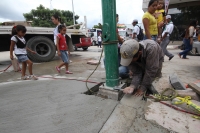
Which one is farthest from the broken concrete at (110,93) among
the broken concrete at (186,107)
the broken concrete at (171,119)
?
the broken concrete at (186,107)

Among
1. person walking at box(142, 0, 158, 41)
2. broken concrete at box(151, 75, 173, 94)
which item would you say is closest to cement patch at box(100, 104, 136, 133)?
broken concrete at box(151, 75, 173, 94)

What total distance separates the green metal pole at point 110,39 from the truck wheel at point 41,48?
4.15 m

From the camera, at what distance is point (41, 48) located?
532 centimetres

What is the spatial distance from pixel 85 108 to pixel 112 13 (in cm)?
128

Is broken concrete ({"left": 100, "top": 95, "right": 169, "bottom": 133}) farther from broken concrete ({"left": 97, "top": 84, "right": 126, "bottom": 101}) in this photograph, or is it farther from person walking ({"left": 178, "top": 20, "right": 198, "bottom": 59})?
person walking ({"left": 178, "top": 20, "right": 198, "bottom": 59})

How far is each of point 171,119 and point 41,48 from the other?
520 centimetres

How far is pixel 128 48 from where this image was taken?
1.58 metres

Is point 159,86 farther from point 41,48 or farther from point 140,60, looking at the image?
point 41,48

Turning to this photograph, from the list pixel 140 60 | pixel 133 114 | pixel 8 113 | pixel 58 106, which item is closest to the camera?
pixel 133 114

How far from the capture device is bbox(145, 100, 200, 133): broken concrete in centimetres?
123

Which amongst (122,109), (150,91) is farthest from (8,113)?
(150,91)

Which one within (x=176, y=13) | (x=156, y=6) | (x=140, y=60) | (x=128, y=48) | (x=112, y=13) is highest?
(x=176, y=13)

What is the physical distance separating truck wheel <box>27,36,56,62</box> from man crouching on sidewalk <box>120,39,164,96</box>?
430 centimetres

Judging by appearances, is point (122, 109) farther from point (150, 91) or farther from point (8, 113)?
point (8, 113)
